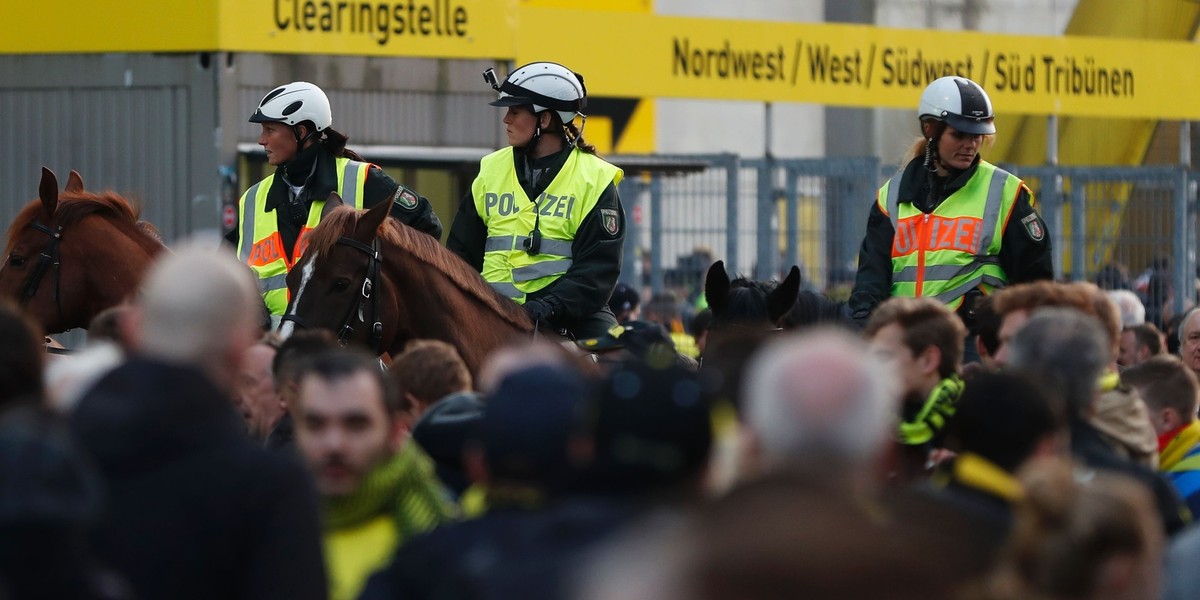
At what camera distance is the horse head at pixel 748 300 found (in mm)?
7043

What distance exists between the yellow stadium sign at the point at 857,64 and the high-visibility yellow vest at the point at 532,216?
559cm

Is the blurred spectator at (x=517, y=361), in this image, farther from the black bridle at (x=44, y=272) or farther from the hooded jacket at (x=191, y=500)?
the black bridle at (x=44, y=272)

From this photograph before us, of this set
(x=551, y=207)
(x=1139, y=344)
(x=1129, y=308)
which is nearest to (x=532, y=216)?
(x=551, y=207)

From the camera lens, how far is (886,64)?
16312 mm

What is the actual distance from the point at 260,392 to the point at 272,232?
2.70m

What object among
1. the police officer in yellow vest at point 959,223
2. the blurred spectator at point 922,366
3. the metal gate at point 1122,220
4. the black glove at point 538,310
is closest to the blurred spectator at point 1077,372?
the blurred spectator at point 922,366

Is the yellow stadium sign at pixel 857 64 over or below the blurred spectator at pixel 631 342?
over

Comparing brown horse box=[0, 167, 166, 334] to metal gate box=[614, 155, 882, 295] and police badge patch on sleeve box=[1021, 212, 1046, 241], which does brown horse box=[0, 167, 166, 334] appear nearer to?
police badge patch on sleeve box=[1021, 212, 1046, 241]

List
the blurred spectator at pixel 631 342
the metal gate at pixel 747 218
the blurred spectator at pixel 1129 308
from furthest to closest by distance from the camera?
the metal gate at pixel 747 218, the blurred spectator at pixel 1129 308, the blurred spectator at pixel 631 342

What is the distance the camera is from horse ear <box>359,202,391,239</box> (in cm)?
755

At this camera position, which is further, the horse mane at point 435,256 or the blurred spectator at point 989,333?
the horse mane at point 435,256

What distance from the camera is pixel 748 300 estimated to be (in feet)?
23.2

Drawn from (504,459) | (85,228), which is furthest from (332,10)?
(504,459)

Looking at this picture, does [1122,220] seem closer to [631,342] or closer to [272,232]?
[272,232]
